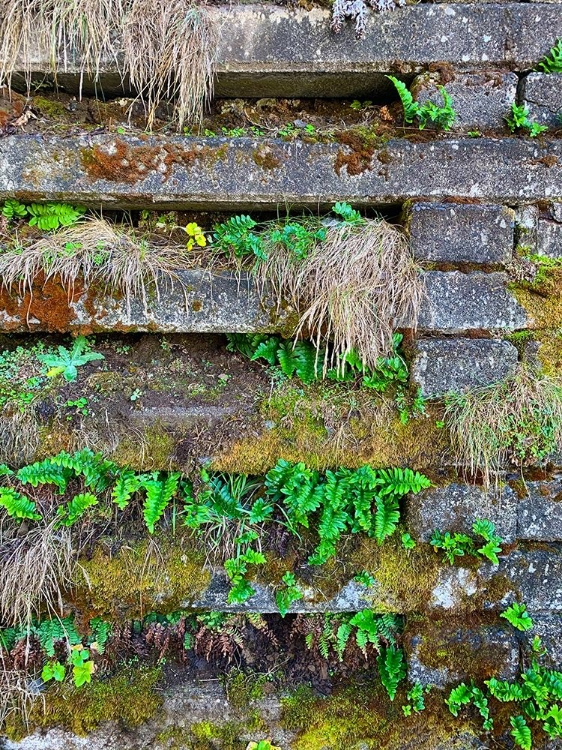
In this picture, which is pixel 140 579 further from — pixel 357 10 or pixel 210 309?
pixel 357 10

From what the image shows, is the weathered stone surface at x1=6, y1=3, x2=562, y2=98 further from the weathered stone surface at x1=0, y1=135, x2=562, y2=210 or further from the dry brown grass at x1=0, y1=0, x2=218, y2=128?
the weathered stone surface at x1=0, y1=135, x2=562, y2=210

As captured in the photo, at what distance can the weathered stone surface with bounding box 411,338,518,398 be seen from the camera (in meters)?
3.08

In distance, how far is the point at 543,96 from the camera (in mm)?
3082

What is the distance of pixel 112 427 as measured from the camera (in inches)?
121

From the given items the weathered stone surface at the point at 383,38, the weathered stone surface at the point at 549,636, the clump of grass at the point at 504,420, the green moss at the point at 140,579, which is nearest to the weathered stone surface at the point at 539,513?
the clump of grass at the point at 504,420

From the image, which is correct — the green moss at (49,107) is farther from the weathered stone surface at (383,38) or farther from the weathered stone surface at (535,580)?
the weathered stone surface at (535,580)

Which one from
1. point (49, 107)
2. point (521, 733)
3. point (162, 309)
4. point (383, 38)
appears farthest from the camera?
point (49, 107)

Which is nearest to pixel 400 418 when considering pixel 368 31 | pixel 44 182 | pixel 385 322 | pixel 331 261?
pixel 385 322

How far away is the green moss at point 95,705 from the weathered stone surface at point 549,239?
3.61 metres

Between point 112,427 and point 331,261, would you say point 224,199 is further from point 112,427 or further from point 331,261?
point 112,427

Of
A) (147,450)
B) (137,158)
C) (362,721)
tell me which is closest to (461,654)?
(362,721)

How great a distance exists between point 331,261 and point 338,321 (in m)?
0.36

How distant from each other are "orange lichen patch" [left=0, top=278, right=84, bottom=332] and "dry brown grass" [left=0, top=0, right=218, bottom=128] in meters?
1.28

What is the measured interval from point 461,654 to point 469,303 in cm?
211
